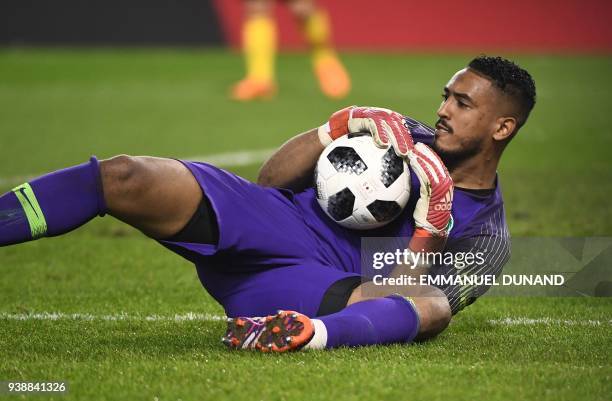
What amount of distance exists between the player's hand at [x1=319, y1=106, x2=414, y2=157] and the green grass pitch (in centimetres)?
76

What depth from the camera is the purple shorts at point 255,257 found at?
3979mm

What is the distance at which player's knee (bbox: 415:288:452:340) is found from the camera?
13.2ft

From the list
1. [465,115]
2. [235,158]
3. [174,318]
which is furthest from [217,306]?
[235,158]

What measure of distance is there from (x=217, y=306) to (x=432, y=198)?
1.27 metres

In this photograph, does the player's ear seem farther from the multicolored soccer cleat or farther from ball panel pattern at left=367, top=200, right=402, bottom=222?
the multicolored soccer cleat

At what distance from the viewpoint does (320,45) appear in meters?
13.6

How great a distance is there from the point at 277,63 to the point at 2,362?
46.3 feet

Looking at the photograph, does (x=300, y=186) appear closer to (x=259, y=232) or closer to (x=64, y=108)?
(x=259, y=232)

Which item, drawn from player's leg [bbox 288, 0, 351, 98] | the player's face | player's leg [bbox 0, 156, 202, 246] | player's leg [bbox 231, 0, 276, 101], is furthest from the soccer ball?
player's leg [bbox 288, 0, 351, 98]

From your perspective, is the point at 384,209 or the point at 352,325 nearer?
the point at 352,325

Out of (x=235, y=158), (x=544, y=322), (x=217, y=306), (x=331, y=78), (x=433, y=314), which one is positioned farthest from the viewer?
(x=331, y=78)

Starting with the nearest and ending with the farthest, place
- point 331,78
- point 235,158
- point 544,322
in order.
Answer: point 544,322
point 235,158
point 331,78

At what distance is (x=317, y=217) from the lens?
4.37 metres

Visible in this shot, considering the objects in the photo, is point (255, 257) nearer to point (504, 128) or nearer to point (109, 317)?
point (109, 317)
